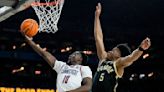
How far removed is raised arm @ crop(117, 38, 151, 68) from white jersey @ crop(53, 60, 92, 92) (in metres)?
0.74

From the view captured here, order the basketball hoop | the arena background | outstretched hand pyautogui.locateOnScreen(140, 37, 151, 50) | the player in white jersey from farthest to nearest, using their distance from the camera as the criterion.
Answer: the arena background → the basketball hoop → the player in white jersey → outstretched hand pyautogui.locateOnScreen(140, 37, 151, 50)

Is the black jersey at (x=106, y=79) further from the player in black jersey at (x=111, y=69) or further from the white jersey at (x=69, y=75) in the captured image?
the white jersey at (x=69, y=75)

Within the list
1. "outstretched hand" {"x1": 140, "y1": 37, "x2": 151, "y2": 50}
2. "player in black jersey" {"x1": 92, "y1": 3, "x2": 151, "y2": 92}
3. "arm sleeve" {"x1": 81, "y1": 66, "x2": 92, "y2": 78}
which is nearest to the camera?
→ "outstretched hand" {"x1": 140, "y1": 37, "x2": 151, "y2": 50}

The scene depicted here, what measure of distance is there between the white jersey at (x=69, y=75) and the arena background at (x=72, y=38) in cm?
1099

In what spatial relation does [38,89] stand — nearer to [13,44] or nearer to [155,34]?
[13,44]

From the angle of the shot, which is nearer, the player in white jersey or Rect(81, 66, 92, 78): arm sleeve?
the player in white jersey

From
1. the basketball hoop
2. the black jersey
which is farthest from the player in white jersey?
the basketball hoop

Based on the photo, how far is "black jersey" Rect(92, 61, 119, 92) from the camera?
4.50 metres

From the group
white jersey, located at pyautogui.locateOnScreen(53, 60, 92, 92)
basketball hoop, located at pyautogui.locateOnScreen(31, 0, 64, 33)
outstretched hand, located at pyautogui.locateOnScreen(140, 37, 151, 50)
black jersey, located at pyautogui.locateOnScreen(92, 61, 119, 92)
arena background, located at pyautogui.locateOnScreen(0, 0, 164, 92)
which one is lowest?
arena background, located at pyautogui.locateOnScreen(0, 0, 164, 92)

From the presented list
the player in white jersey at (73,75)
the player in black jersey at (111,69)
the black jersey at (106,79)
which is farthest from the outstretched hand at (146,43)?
the player in white jersey at (73,75)

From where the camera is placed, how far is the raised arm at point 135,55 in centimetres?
412

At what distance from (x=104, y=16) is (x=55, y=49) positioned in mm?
2783

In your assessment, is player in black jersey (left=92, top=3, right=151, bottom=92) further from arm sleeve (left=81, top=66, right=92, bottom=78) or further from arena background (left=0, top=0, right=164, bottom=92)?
arena background (left=0, top=0, right=164, bottom=92)

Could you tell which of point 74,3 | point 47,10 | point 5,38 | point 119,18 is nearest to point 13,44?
point 5,38
